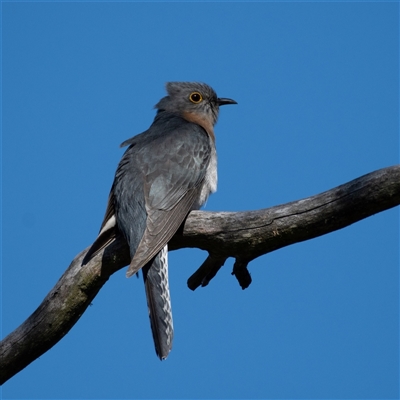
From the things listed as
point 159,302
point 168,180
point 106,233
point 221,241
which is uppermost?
point 168,180

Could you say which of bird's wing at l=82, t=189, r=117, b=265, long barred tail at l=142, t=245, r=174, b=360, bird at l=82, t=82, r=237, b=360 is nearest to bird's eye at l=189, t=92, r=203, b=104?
bird at l=82, t=82, r=237, b=360

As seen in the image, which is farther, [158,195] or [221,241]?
[158,195]

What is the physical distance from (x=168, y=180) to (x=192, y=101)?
217 centimetres

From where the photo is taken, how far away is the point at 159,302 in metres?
5.04

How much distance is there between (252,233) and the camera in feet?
16.0

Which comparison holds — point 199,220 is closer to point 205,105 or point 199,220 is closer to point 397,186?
point 397,186

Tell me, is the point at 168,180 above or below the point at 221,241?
above

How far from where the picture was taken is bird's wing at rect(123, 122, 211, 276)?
5.22 metres

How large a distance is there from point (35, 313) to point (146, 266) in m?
1.06

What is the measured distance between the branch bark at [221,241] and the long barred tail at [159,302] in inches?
12.5

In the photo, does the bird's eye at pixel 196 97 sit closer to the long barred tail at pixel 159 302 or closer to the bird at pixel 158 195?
the bird at pixel 158 195

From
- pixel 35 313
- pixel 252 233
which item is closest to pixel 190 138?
pixel 252 233

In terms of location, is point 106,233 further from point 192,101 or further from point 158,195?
point 192,101

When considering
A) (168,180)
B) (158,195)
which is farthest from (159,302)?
(168,180)
